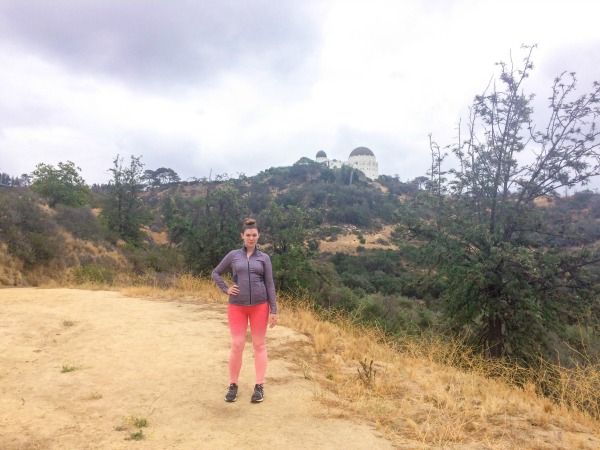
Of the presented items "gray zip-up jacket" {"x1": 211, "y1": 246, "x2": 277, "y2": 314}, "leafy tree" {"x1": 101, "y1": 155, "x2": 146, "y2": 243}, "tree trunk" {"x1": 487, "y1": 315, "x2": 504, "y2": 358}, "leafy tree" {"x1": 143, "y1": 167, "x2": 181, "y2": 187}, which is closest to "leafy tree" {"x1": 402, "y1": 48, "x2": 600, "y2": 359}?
"tree trunk" {"x1": 487, "y1": 315, "x2": 504, "y2": 358}

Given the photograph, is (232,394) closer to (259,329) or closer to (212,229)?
(259,329)

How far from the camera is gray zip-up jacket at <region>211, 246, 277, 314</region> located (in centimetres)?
405

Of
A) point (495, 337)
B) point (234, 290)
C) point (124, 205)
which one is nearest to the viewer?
point (234, 290)

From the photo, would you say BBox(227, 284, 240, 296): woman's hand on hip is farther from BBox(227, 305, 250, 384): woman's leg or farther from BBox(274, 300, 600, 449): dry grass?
BBox(274, 300, 600, 449): dry grass

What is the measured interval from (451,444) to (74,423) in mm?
3376

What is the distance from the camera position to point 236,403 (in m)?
4.09

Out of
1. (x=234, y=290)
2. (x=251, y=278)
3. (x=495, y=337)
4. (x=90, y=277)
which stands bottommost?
(x=495, y=337)

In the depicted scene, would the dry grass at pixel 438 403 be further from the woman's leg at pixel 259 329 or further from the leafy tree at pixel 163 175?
the leafy tree at pixel 163 175

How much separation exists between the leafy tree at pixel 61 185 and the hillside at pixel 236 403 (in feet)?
96.2

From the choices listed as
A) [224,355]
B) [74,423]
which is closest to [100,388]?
[74,423]

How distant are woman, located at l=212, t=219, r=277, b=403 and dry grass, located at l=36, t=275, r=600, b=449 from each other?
0.89m

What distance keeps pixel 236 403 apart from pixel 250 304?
1.07 metres

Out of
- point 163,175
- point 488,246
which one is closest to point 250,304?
point 488,246

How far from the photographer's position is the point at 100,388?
4.42m
